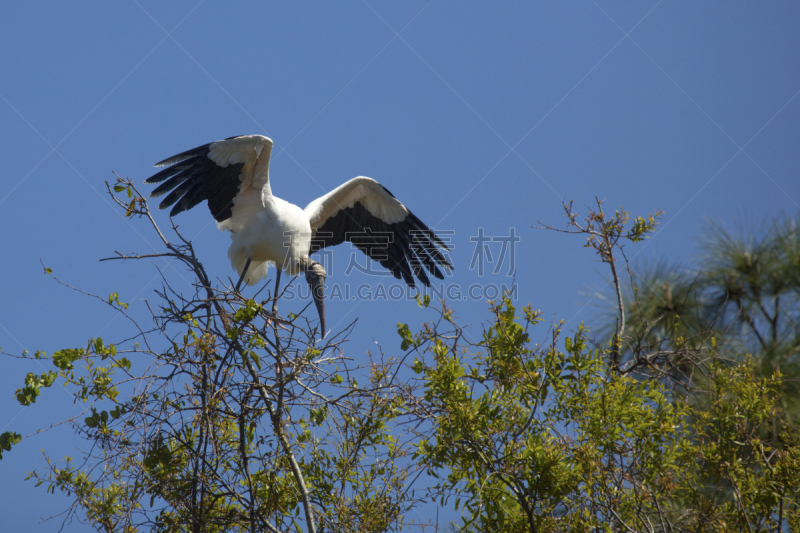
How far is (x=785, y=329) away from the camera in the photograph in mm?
4621

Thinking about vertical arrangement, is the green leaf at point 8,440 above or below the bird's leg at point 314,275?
below

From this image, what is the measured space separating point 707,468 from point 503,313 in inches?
39.1

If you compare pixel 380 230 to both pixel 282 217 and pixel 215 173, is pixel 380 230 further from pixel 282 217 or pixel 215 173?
pixel 215 173

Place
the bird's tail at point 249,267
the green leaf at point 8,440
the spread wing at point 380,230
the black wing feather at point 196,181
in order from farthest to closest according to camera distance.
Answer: the spread wing at point 380,230 < the bird's tail at point 249,267 < the black wing feather at point 196,181 < the green leaf at point 8,440

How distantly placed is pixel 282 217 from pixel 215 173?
538 millimetres

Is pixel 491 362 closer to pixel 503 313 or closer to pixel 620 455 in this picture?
pixel 503 313

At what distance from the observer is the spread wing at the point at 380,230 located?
5398 mm

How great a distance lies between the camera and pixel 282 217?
186 inches

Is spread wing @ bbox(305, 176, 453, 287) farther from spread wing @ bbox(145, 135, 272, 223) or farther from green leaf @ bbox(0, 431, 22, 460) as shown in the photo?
green leaf @ bbox(0, 431, 22, 460)

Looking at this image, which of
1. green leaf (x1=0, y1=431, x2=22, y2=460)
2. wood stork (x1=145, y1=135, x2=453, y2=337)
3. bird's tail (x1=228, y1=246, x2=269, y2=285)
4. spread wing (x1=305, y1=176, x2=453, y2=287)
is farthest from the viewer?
spread wing (x1=305, y1=176, x2=453, y2=287)

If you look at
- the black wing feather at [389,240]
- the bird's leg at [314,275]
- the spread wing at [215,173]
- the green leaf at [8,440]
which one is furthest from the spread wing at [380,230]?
the green leaf at [8,440]

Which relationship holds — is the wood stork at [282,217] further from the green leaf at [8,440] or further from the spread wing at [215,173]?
the green leaf at [8,440]

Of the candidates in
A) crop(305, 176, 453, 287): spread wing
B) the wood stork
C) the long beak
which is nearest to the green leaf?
the wood stork

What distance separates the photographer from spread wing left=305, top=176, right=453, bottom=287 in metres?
Answer: 5.40
